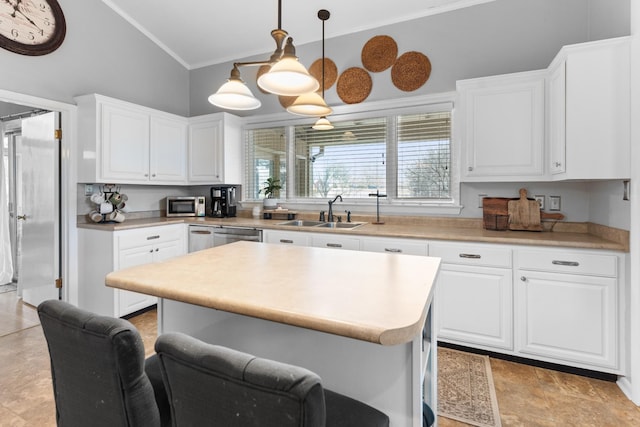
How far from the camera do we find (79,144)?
3.32 meters

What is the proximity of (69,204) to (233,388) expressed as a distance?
3545 millimetres

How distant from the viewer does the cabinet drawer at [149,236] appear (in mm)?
3141

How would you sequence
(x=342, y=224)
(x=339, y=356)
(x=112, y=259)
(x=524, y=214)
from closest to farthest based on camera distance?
1. (x=339, y=356)
2. (x=524, y=214)
3. (x=112, y=259)
4. (x=342, y=224)

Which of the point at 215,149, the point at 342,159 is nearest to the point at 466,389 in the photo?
the point at 342,159

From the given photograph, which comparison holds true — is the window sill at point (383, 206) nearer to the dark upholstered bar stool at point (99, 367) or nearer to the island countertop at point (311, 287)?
the island countertop at point (311, 287)

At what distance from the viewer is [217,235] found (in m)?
3.61

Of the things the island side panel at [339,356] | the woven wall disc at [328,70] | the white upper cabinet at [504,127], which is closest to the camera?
the island side panel at [339,356]

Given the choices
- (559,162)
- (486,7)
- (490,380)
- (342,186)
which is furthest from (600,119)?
(342,186)

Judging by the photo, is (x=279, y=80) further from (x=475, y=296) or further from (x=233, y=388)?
(x=475, y=296)

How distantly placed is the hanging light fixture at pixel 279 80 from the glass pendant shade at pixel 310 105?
226 millimetres

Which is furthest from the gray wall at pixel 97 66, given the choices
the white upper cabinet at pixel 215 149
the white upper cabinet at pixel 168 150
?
the white upper cabinet at pixel 215 149

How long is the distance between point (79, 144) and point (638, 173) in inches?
177

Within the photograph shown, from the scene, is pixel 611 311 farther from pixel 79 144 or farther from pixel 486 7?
pixel 79 144

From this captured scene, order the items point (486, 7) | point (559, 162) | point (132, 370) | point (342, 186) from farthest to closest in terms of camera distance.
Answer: point (342, 186) → point (486, 7) → point (559, 162) → point (132, 370)
